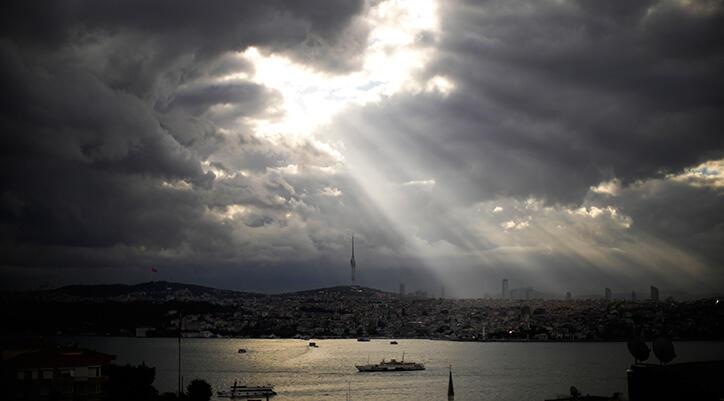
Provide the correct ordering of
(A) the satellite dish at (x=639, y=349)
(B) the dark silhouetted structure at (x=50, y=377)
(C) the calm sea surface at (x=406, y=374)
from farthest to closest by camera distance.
A: (C) the calm sea surface at (x=406, y=374)
(B) the dark silhouetted structure at (x=50, y=377)
(A) the satellite dish at (x=639, y=349)

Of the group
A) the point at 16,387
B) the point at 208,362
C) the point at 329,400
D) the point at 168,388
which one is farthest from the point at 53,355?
the point at 208,362

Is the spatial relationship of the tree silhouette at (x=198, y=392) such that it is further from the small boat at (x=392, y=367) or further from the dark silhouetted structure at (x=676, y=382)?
the small boat at (x=392, y=367)

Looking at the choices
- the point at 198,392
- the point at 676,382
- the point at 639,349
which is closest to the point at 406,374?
the point at 198,392

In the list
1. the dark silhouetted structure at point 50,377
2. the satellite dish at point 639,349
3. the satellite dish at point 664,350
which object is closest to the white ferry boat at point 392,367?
the dark silhouetted structure at point 50,377

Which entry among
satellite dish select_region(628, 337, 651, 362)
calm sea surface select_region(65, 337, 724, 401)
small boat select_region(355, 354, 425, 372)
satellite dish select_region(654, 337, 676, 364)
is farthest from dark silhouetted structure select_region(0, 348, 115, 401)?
small boat select_region(355, 354, 425, 372)

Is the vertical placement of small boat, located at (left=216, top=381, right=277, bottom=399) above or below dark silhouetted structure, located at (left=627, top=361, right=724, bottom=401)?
below

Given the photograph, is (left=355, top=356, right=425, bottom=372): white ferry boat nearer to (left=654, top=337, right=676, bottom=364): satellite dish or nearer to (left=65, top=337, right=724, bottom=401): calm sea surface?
(left=65, top=337, right=724, bottom=401): calm sea surface

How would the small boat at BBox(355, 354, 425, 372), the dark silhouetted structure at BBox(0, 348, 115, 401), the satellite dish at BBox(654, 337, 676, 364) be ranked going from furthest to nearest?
the small boat at BBox(355, 354, 425, 372), the dark silhouetted structure at BBox(0, 348, 115, 401), the satellite dish at BBox(654, 337, 676, 364)

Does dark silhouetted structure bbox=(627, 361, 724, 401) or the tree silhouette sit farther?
the tree silhouette

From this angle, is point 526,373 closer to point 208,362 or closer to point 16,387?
point 208,362

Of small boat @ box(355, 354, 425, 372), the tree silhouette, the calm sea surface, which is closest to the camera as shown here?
the tree silhouette

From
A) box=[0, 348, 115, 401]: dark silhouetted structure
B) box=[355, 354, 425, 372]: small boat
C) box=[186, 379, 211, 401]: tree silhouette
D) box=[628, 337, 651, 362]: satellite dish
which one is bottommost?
box=[355, 354, 425, 372]: small boat
